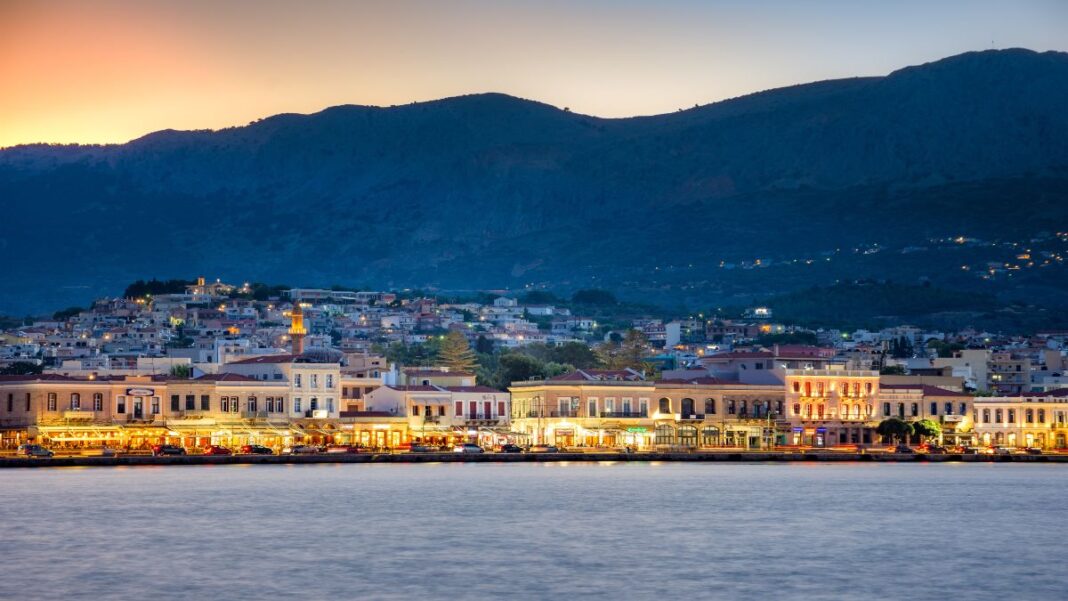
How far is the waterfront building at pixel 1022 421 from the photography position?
124250 mm

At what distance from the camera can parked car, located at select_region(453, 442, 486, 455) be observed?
109750 mm

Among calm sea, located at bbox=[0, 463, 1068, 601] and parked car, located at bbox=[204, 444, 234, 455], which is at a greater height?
parked car, located at bbox=[204, 444, 234, 455]

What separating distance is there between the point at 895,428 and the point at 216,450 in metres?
39.8

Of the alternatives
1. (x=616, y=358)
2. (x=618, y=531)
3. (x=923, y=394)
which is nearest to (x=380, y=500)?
(x=618, y=531)

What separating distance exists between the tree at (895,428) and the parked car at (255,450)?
3624 centimetres

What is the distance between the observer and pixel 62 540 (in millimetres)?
57844

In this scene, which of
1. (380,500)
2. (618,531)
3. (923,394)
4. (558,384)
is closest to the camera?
(618,531)

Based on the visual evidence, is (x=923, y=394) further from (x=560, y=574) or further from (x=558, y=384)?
(x=560, y=574)

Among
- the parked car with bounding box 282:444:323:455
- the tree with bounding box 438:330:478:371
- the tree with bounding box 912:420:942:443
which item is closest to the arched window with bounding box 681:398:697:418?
the tree with bounding box 912:420:942:443

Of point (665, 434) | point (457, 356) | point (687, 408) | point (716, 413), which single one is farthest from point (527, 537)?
point (457, 356)

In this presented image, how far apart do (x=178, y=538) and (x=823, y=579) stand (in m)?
20.3

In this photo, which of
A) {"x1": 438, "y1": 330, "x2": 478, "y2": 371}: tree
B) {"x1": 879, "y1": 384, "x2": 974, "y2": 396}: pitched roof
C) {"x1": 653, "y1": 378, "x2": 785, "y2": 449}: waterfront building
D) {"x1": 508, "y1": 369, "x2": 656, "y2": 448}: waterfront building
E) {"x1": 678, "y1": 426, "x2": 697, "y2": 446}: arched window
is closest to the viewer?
{"x1": 508, "y1": 369, "x2": 656, "y2": 448}: waterfront building

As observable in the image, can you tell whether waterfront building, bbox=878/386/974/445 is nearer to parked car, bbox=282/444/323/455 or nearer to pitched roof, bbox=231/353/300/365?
parked car, bbox=282/444/323/455

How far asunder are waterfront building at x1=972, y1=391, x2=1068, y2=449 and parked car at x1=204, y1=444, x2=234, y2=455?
4663cm
